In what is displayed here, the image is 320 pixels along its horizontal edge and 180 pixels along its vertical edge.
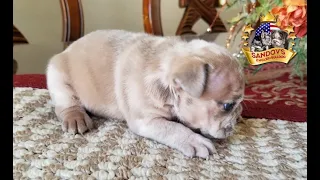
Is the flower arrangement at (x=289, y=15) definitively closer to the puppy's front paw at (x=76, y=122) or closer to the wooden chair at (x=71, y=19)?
the puppy's front paw at (x=76, y=122)

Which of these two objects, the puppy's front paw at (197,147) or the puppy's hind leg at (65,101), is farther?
the puppy's hind leg at (65,101)

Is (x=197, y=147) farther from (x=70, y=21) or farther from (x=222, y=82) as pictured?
(x=70, y=21)

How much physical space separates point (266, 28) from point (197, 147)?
2.28 feet

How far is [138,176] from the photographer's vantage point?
0.85 meters

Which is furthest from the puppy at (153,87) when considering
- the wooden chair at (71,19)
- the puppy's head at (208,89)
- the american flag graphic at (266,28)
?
the wooden chair at (71,19)

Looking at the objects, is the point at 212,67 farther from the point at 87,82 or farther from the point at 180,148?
the point at 87,82

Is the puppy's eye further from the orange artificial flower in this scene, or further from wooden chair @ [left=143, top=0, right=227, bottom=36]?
wooden chair @ [left=143, top=0, right=227, bottom=36]

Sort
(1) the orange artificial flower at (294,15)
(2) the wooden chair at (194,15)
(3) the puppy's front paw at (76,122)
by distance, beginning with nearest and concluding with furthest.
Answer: (3) the puppy's front paw at (76,122), (1) the orange artificial flower at (294,15), (2) the wooden chair at (194,15)

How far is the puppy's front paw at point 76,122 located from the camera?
3.65 feet

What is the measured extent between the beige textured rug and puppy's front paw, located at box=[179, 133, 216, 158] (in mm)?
16

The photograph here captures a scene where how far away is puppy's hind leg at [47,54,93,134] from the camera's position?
3.71 feet

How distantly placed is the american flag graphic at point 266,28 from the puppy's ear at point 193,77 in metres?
0.57

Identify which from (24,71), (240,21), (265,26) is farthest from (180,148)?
(24,71)

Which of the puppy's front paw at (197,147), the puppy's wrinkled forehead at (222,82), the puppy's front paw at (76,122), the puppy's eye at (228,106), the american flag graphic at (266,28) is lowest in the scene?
the puppy's front paw at (76,122)
